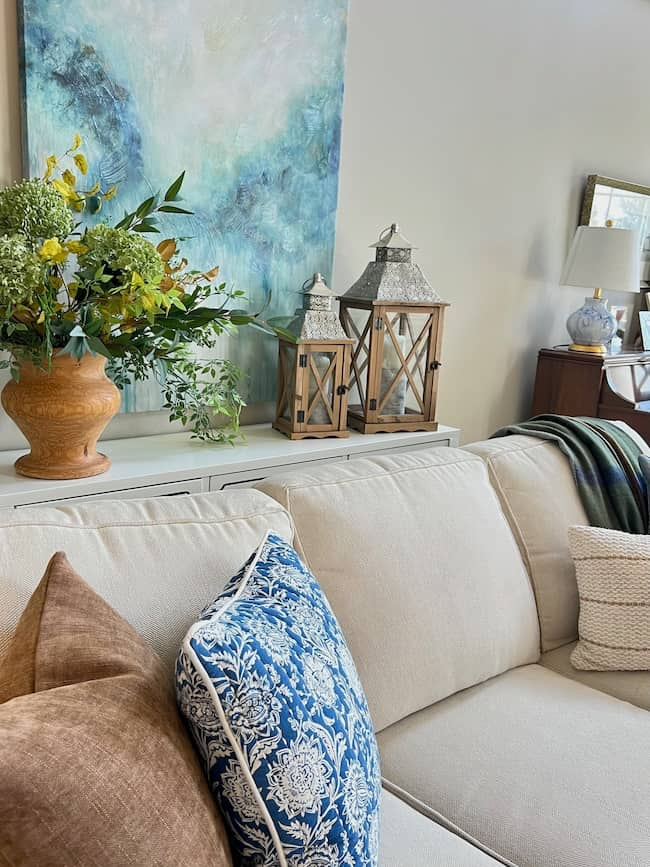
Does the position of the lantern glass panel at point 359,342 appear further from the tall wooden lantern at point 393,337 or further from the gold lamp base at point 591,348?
the gold lamp base at point 591,348

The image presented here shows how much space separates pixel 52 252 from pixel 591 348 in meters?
2.40

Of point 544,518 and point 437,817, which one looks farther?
point 544,518

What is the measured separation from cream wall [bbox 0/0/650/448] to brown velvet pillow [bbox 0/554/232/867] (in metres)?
1.48

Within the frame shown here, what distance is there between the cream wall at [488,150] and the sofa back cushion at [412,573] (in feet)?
3.42

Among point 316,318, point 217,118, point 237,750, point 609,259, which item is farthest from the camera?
point 609,259

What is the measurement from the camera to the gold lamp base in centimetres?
339

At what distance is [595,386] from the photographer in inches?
130

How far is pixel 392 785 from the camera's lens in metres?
1.31

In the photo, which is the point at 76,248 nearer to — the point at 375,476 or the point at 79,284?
the point at 79,284

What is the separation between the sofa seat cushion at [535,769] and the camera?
1187mm

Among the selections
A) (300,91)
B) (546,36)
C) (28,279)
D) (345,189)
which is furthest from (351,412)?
(546,36)

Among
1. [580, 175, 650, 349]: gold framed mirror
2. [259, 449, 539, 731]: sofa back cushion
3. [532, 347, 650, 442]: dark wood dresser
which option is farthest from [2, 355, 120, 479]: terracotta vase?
[580, 175, 650, 349]: gold framed mirror

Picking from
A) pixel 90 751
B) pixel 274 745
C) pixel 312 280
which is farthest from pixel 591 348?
pixel 90 751

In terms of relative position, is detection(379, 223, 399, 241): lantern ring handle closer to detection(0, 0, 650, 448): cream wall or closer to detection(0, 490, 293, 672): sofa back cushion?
detection(0, 0, 650, 448): cream wall
